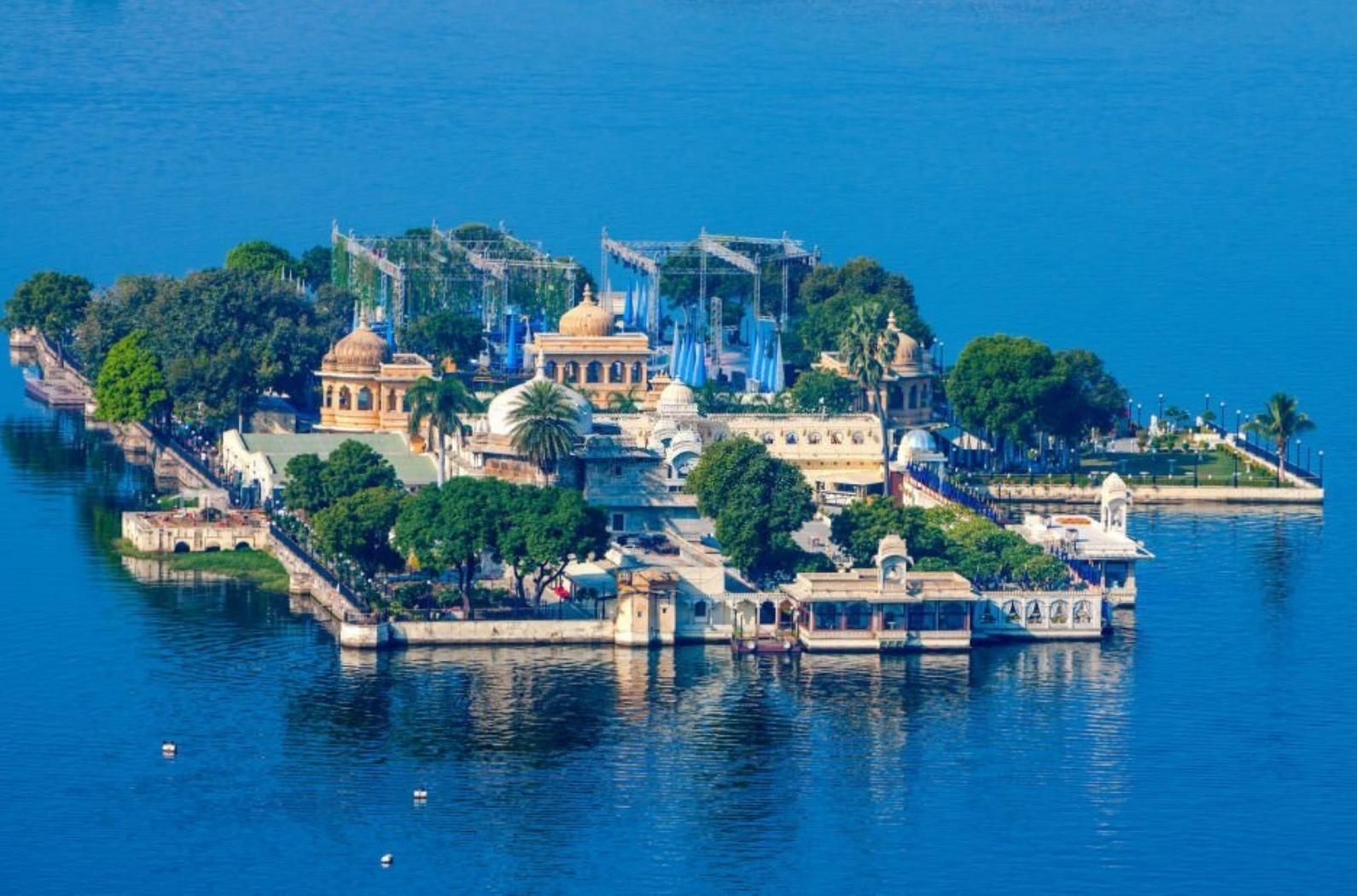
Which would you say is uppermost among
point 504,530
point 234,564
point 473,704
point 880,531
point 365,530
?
point 880,531

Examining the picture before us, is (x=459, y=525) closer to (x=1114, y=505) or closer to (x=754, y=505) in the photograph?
(x=754, y=505)

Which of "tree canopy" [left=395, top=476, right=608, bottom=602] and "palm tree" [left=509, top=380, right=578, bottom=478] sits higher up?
"palm tree" [left=509, top=380, right=578, bottom=478]

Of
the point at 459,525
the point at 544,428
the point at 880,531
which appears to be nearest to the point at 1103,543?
the point at 880,531

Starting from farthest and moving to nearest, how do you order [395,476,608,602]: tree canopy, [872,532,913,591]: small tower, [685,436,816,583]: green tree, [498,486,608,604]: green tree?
1. [685,436,816,583]: green tree
2. [395,476,608,602]: tree canopy
3. [498,486,608,604]: green tree
4. [872,532,913,591]: small tower

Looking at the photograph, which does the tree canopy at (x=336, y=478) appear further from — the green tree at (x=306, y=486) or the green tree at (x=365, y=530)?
the green tree at (x=365, y=530)

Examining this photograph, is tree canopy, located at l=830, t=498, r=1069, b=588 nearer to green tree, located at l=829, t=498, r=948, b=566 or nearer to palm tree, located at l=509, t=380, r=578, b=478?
green tree, located at l=829, t=498, r=948, b=566

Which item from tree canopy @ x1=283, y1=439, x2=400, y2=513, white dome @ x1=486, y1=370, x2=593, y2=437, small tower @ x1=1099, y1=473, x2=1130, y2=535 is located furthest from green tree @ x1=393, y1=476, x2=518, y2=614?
small tower @ x1=1099, y1=473, x2=1130, y2=535

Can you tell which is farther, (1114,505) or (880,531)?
(1114,505)
